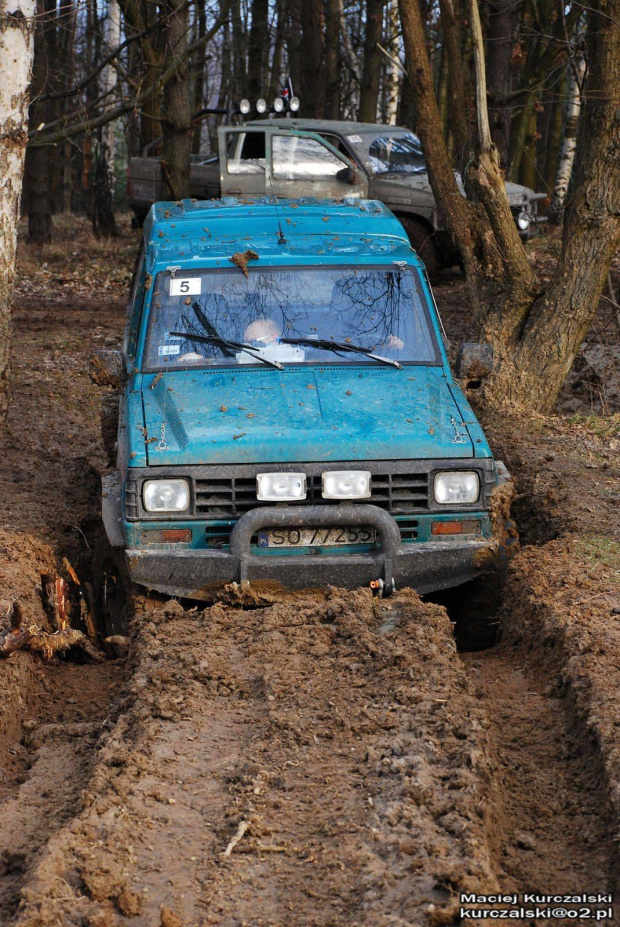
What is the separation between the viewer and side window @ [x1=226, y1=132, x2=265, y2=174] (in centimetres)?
1451

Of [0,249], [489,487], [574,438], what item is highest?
[0,249]

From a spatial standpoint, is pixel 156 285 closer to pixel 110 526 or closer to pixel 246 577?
pixel 110 526

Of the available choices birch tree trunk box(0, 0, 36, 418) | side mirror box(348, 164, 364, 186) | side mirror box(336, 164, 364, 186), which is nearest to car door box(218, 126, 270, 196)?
side mirror box(336, 164, 364, 186)

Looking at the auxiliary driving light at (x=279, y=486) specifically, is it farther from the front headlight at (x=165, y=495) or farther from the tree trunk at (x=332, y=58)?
the tree trunk at (x=332, y=58)

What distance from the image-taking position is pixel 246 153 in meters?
14.6

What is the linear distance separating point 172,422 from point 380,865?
2768mm

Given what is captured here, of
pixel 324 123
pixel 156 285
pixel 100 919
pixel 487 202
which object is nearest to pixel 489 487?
pixel 156 285

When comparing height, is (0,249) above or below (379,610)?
above

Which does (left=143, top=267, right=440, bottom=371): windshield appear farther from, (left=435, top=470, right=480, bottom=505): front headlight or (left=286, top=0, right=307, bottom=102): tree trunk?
(left=286, top=0, right=307, bottom=102): tree trunk

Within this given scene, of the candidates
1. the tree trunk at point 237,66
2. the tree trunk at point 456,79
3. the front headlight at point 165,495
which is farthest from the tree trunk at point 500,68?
the tree trunk at point 237,66

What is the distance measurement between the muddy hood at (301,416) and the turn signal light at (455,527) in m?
0.35

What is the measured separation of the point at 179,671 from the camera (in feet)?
15.0

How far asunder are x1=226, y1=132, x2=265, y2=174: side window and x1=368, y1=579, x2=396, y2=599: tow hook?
1042cm

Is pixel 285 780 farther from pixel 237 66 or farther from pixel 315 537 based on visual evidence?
pixel 237 66
